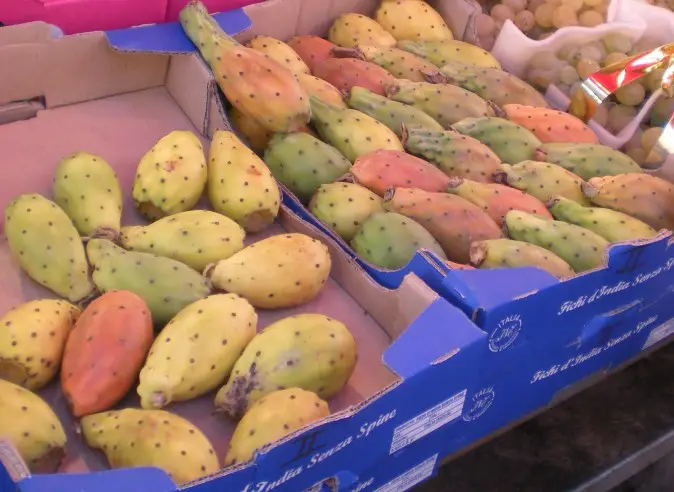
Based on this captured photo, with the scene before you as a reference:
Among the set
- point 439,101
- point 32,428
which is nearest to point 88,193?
point 32,428

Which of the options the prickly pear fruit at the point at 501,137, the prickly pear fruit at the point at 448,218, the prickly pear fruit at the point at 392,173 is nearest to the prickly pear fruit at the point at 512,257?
the prickly pear fruit at the point at 448,218

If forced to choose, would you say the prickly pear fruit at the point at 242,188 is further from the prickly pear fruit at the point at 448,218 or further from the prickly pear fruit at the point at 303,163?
the prickly pear fruit at the point at 448,218

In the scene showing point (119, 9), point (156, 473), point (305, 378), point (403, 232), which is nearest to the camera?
point (156, 473)

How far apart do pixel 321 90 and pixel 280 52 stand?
11cm

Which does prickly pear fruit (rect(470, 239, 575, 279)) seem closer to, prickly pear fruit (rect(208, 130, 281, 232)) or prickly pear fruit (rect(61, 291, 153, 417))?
prickly pear fruit (rect(208, 130, 281, 232))

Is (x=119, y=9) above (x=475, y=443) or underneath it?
above

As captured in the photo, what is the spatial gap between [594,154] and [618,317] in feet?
0.91

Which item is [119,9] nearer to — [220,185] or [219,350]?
[220,185]

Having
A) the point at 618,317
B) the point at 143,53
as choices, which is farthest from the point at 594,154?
the point at 143,53

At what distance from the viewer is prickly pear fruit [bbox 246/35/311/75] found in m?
1.26

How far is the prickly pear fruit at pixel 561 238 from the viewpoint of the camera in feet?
3.39

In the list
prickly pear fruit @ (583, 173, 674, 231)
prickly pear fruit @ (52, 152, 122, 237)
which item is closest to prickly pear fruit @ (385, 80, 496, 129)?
prickly pear fruit @ (583, 173, 674, 231)

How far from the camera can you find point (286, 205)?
3.50 feet

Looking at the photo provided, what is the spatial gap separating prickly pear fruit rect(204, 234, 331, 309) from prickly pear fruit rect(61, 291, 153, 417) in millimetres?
124
